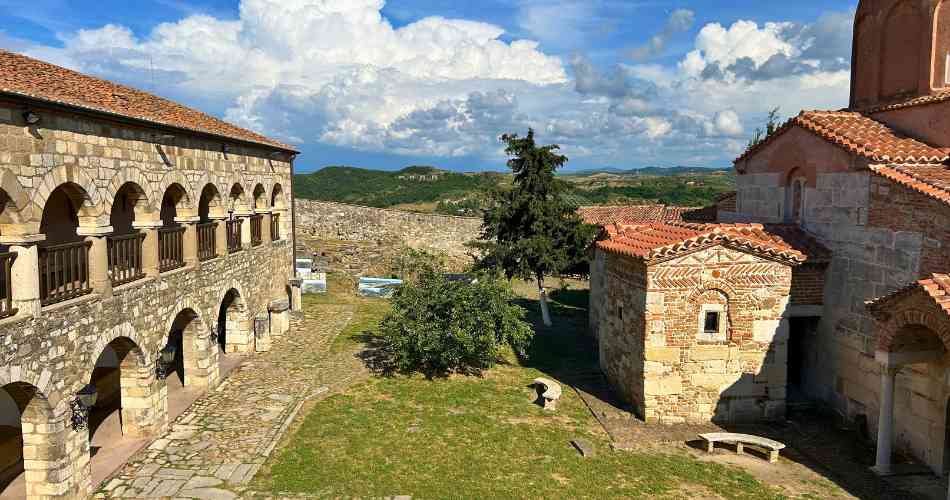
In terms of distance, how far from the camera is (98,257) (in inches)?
377

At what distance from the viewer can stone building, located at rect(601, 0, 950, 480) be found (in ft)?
31.7

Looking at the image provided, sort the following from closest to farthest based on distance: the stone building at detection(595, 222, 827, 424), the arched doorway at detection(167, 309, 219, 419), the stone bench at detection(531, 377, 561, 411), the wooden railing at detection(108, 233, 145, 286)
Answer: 1. the wooden railing at detection(108, 233, 145, 286)
2. the stone building at detection(595, 222, 827, 424)
3. the stone bench at detection(531, 377, 561, 411)
4. the arched doorway at detection(167, 309, 219, 419)

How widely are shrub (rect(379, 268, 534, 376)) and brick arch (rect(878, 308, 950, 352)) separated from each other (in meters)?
7.79

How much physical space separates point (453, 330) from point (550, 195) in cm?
786

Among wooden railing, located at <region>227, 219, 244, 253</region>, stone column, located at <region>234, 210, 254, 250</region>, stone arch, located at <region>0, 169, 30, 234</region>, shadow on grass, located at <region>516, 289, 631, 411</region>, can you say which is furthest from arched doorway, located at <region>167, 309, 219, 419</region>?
shadow on grass, located at <region>516, 289, 631, 411</region>

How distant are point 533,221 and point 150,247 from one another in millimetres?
12205

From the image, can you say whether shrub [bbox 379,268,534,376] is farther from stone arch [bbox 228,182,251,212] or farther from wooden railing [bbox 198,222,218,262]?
stone arch [bbox 228,182,251,212]

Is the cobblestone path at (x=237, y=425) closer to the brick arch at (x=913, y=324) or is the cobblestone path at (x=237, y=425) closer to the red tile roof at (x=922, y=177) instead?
the brick arch at (x=913, y=324)

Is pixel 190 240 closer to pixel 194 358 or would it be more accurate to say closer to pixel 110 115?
pixel 194 358

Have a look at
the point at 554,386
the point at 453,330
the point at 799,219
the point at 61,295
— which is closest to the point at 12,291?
the point at 61,295

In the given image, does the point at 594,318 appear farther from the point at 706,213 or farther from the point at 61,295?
the point at 61,295

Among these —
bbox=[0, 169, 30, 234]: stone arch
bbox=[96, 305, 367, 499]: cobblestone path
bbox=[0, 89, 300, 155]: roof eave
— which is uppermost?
bbox=[0, 89, 300, 155]: roof eave

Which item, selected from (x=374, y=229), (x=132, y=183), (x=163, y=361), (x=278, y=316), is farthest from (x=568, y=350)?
(x=374, y=229)

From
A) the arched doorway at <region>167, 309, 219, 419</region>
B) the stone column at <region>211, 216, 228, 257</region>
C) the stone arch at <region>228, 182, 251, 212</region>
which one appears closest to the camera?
the arched doorway at <region>167, 309, 219, 419</region>
